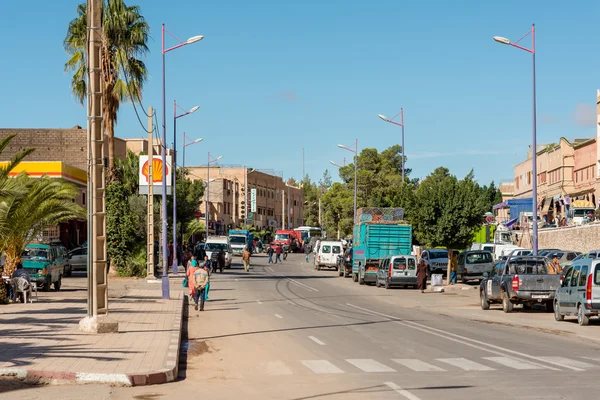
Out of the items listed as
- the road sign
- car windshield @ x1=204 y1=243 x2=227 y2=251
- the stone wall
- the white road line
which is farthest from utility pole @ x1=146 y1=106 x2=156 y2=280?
the road sign

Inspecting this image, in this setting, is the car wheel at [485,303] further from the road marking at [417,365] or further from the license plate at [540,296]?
the road marking at [417,365]

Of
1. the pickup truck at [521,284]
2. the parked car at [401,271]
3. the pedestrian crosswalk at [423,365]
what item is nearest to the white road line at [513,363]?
the pedestrian crosswalk at [423,365]

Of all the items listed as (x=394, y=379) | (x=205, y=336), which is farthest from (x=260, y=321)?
(x=394, y=379)

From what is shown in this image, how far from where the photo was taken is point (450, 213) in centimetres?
5250

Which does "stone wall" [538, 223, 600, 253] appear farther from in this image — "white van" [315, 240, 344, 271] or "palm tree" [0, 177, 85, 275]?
"palm tree" [0, 177, 85, 275]

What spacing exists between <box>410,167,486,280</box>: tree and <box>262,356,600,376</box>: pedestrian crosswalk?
3580cm

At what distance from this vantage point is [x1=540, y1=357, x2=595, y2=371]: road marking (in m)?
→ 15.0

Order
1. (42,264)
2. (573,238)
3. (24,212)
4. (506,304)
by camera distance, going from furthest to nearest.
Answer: (573,238)
(42,264)
(24,212)
(506,304)

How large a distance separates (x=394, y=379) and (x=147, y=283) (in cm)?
3287

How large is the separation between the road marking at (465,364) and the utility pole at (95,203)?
7610mm

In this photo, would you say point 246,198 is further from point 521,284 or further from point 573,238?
point 521,284

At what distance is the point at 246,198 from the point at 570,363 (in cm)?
11939

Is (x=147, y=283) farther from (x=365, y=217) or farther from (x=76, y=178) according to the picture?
(x=76, y=178)

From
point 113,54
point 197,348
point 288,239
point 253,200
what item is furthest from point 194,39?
point 253,200
